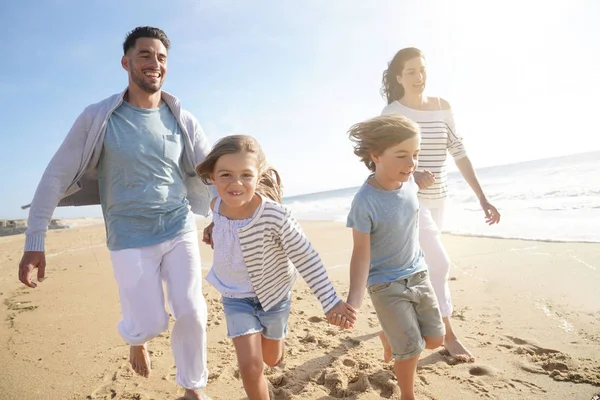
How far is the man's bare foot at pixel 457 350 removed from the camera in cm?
312

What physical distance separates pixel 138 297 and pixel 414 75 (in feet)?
8.66

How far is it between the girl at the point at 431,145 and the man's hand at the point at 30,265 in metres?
2.64

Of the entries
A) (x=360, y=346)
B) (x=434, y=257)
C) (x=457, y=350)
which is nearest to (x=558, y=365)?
(x=457, y=350)

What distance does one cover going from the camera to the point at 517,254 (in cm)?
613

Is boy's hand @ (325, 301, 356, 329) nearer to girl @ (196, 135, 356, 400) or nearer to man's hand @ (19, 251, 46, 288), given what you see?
girl @ (196, 135, 356, 400)

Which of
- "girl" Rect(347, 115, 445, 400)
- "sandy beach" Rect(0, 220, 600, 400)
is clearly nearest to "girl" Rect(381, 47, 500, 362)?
"sandy beach" Rect(0, 220, 600, 400)

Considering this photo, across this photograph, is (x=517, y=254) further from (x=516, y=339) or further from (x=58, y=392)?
(x=58, y=392)

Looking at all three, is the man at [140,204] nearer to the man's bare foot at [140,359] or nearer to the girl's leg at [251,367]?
the man's bare foot at [140,359]

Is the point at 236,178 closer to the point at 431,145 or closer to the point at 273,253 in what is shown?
the point at 273,253

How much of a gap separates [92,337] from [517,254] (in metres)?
5.60

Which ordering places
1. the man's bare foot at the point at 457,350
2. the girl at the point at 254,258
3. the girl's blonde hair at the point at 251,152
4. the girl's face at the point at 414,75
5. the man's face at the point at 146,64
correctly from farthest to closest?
1. the girl's face at the point at 414,75
2. the man's bare foot at the point at 457,350
3. the man's face at the point at 146,64
4. the girl's blonde hair at the point at 251,152
5. the girl at the point at 254,258

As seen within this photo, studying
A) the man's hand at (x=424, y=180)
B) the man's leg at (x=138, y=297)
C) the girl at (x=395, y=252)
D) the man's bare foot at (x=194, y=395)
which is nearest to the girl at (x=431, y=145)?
the man's hand at (x=424, y=180)

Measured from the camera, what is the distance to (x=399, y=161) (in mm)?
2520

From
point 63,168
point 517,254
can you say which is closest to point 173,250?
point 63,168
